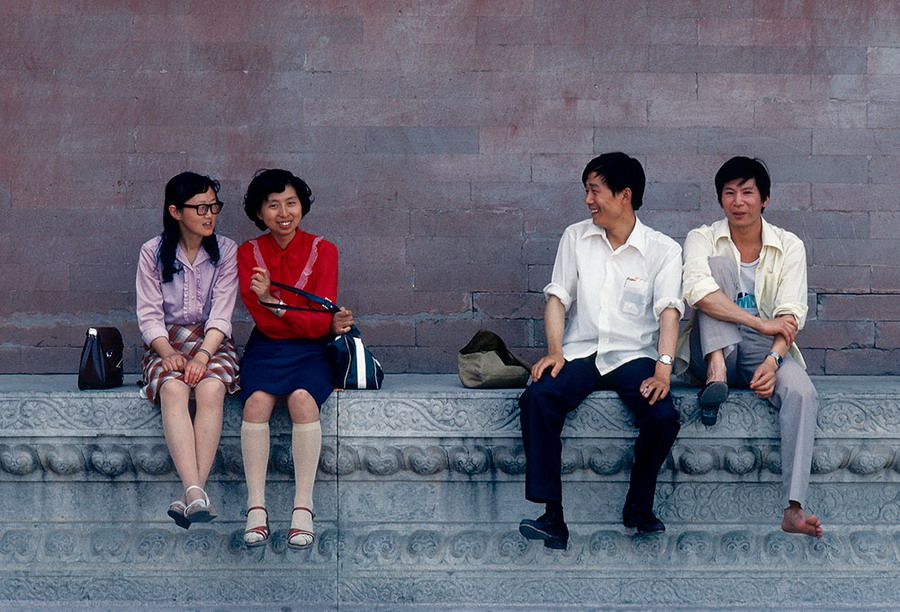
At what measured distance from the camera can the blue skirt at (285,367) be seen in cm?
438

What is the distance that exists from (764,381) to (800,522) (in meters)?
0.58

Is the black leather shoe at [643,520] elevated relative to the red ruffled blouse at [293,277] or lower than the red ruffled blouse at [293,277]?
lower

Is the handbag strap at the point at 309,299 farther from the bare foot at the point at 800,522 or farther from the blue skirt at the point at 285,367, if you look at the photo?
the bare foot at the point at 800,522

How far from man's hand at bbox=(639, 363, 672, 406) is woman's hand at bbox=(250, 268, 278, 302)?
1637mm

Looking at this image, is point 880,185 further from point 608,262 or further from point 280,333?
point 280,333

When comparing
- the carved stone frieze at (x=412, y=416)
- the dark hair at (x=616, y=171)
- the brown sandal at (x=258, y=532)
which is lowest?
the brown sandal at (x=258, y=532)

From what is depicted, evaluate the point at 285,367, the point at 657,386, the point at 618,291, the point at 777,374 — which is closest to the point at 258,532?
the point at 285,367

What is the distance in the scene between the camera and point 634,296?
4.61 metres

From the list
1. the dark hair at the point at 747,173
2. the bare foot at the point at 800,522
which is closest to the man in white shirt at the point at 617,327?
the dark hair at the point at 747,173

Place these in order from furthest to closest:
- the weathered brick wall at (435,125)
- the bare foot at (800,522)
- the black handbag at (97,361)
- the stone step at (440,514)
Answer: the weathered brick wall at (435,125), the black handbag at (97,361), the stone step at (440,514), the bare foot at (800,522)

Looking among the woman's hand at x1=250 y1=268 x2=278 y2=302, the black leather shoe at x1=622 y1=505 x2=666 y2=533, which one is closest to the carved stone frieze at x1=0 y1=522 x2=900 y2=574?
the black leather shoe at x1=622 y1=505 x2=666 y2=533

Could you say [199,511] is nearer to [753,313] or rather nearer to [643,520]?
[643,520]

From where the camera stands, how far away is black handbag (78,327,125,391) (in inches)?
183

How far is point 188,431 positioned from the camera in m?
4.28
